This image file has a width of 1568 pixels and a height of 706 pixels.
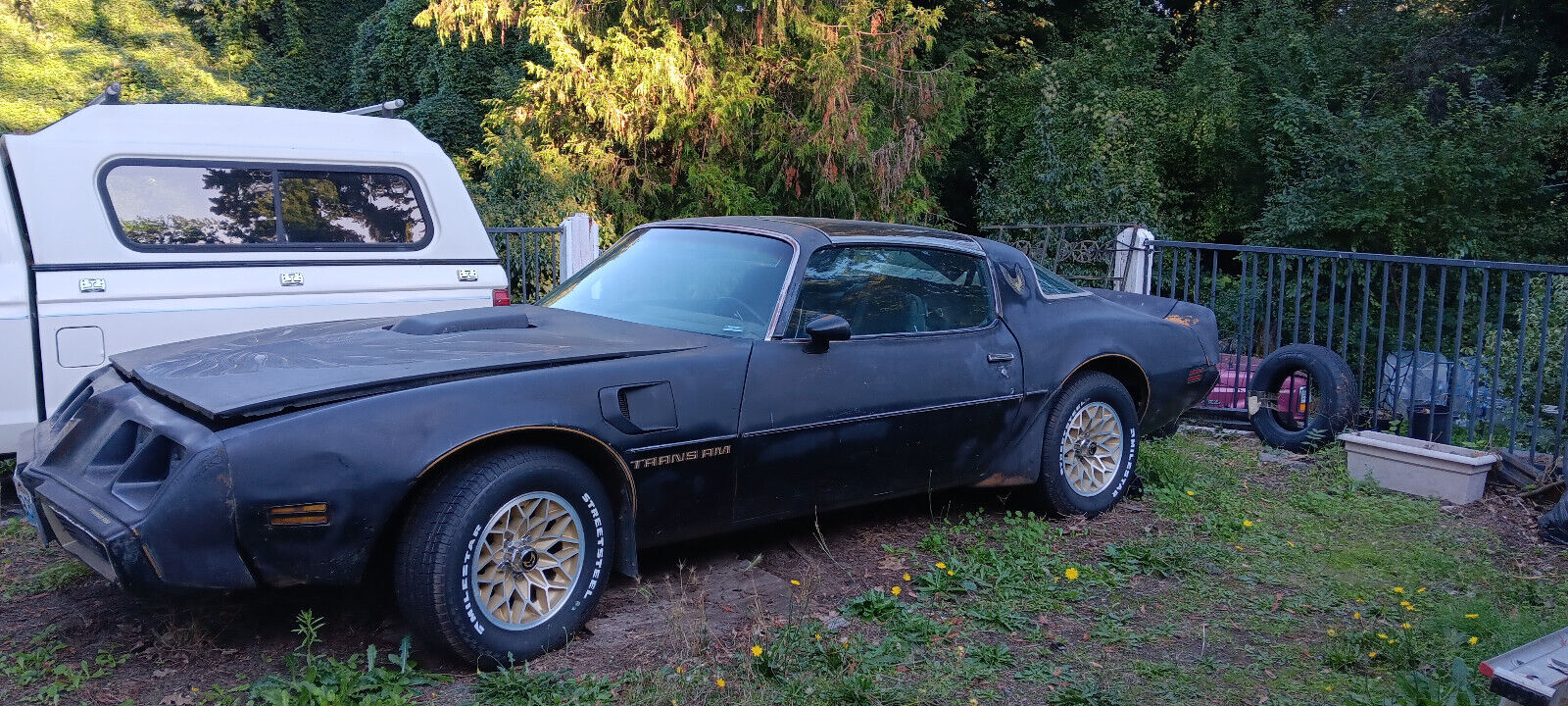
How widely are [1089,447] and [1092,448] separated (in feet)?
0.10

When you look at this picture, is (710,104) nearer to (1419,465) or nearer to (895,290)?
(895,290)

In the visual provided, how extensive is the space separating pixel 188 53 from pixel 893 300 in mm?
17271

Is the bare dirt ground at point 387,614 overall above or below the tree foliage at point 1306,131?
below

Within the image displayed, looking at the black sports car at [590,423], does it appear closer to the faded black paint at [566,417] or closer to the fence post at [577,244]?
the faded black paint at [566,417]

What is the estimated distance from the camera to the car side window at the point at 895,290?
4848 mm

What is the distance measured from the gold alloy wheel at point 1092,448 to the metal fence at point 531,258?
204 inches

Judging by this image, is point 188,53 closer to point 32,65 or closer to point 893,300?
point 32,65

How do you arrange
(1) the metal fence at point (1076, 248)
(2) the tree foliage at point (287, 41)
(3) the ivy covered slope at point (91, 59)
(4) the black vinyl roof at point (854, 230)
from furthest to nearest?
(2) the tree foliage at point (287, 41) < (3) the ivy covered slope at point (91, 59) < (1) the metal fence at point (1076, 248) < (4) the black vinyl roof at point (854, 230)

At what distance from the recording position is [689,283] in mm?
4941

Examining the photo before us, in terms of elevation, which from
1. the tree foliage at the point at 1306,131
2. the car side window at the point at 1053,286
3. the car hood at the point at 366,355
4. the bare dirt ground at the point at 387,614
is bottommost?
the bare dirt ground at the point at 387,614

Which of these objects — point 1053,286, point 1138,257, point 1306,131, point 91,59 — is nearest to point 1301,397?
point 1138,257

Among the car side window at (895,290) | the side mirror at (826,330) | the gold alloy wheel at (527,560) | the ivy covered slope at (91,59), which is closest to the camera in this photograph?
the gold alloy wheel at (527,560)

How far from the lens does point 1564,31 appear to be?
1736 cm

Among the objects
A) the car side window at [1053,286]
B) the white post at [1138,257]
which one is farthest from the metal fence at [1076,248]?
the car side window at [1053,286]
